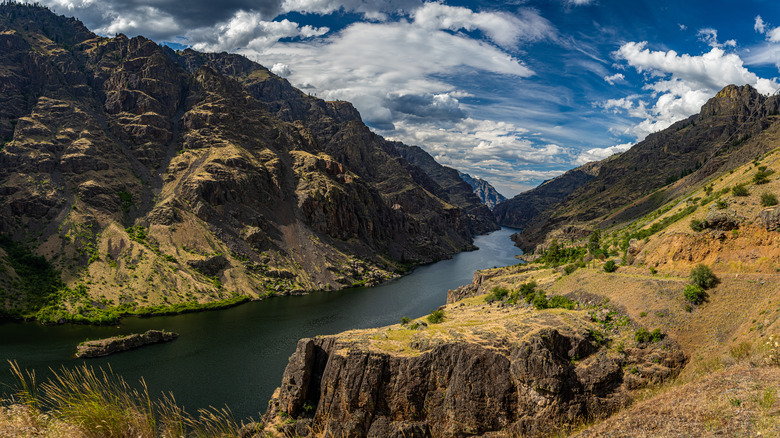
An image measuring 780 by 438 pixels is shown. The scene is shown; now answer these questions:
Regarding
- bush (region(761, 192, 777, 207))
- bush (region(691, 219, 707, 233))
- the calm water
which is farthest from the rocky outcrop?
the calm water

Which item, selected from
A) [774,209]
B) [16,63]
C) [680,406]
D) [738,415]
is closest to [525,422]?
[680,406]

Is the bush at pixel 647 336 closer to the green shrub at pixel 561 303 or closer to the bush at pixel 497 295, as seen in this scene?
the green shrub at pixel 561 303

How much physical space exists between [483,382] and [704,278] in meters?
23.3

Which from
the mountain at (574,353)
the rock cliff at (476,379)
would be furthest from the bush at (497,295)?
the rock cliff at (476,379)

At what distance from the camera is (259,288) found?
131 metres

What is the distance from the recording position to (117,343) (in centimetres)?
7438

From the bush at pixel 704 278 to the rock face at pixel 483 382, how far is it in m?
7.21

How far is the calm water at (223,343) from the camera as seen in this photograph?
60188 millimetres

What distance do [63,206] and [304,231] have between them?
84.0m

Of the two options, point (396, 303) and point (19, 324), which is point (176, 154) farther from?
point (396, 303)

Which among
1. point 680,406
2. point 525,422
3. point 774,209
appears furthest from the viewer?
point 774,209

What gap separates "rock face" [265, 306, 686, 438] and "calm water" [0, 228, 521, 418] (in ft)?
74.7

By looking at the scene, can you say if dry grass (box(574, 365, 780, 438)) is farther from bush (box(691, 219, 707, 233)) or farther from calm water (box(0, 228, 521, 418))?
calm water (box(0, 228, 521, 418))

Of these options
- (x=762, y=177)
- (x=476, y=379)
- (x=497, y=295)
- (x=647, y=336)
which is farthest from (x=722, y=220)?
(x=497, y=295)
